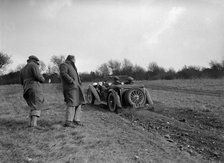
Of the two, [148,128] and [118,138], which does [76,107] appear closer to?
[118,138]

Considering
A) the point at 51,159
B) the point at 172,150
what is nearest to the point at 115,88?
the point at 172,150

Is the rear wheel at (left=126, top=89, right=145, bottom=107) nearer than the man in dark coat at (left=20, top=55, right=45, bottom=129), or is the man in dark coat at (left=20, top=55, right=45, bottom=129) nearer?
the man in dark coat at (left=20, top=55, right=45, bottom=129)

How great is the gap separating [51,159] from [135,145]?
5.33 ft

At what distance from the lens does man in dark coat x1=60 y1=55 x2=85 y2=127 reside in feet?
19.0

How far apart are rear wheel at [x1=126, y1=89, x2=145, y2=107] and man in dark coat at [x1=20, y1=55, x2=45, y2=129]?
132 inches

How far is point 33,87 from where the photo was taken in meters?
5.70

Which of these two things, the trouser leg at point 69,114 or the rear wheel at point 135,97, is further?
the rear wheel at point 135,97

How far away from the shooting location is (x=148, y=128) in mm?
6188

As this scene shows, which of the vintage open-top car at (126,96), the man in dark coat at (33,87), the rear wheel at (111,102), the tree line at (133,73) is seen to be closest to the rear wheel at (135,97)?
the vintage open-top car at (126,96)

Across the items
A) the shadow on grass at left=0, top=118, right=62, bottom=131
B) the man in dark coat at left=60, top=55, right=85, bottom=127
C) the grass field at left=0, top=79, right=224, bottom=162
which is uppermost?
the man in dark coat at left=60, top=55, right=85, bottom=127

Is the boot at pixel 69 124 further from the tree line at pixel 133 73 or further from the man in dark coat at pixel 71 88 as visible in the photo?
the tree line at pixel 133 73

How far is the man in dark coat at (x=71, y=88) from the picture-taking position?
579cm

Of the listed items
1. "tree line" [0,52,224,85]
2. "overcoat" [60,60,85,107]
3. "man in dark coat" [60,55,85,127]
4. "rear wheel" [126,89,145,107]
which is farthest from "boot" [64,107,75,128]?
"tree line" [0,52,224,85]

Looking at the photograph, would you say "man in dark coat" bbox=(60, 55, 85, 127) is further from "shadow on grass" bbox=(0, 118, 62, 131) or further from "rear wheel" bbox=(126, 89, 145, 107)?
"rear wheel" bbox=(126, 89, 145, 107)
